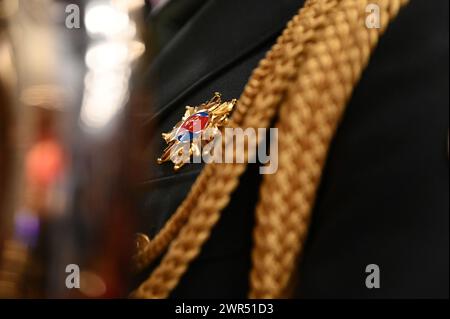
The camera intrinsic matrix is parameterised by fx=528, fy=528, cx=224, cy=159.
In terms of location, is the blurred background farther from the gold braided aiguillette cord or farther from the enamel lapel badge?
the enamel lapel badge

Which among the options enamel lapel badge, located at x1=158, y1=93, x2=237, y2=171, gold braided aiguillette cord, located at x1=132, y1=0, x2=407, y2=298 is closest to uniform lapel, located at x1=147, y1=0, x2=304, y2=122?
enamel lapel badge, located at x1=158, y1=93, x2=237, y2=171

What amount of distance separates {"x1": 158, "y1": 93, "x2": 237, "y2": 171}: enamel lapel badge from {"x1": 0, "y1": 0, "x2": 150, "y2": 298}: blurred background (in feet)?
0.83

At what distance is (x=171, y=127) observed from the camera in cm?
69

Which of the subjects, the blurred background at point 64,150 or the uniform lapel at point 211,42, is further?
the uniform lapel at point 211,42

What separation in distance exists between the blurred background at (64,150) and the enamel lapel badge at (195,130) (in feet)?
0.83

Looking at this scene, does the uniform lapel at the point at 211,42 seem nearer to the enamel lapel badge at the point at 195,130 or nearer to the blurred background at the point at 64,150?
the enamel lapel badge at the point at 195,130

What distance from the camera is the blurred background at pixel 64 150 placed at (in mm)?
316

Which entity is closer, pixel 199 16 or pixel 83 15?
pixel 83 15

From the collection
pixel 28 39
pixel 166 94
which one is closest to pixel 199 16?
pixel 166 94

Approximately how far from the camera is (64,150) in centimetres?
→ 32

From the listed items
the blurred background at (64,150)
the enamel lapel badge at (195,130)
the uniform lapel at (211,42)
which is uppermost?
the uniform lapel at (211,42)

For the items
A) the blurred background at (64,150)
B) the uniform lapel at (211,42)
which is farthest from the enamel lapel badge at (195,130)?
the blurred background at (64,150)
